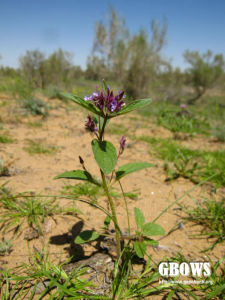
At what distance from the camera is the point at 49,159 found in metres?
2.82

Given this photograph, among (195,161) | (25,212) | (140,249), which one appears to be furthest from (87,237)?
(195,161)

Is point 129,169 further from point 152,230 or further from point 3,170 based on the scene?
point 3,170

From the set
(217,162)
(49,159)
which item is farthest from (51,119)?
(217,162)

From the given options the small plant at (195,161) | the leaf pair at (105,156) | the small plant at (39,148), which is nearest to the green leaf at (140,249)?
the leaf pair at (105,156)

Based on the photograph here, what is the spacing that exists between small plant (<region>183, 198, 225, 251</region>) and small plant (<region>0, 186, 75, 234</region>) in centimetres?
116

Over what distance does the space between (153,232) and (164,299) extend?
37 cm

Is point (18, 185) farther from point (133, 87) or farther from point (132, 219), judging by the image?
point (133, 87)

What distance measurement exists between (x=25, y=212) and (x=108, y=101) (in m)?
1.27

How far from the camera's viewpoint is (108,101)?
0.98m

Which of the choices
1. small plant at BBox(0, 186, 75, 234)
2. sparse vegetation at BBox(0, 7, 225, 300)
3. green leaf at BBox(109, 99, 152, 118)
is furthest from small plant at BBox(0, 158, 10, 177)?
green leaf at BBox(109, 99, 152, 118)

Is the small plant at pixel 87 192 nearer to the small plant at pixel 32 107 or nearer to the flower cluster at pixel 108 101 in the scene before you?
the flower cluster at pixel 108 101

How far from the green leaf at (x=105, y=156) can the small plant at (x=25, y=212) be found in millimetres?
991

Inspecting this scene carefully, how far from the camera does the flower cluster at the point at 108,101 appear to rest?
0.97m

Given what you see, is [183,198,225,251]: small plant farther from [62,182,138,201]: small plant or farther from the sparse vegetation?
[62,182,138,201]: small plant
